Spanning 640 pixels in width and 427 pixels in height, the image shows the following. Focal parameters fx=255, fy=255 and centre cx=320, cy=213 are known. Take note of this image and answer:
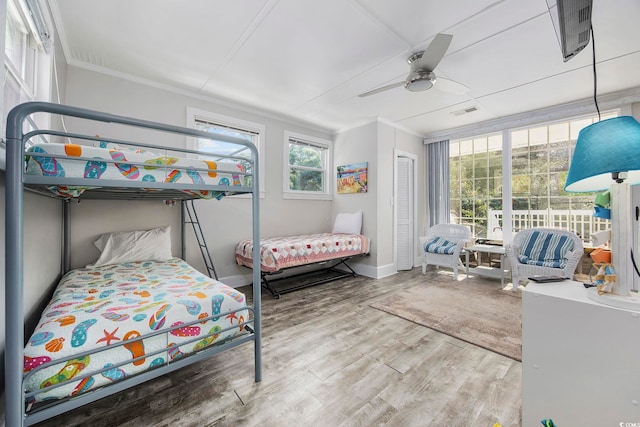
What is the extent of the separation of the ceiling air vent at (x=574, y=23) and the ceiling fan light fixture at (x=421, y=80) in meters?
0.99

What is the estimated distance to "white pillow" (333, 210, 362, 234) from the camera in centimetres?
425

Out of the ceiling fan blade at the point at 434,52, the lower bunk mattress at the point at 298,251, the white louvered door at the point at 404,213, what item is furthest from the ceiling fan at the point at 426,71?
the lower bunk mattress at the point at 298,251

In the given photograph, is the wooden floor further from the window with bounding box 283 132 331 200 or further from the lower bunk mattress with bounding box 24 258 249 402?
the window with bounding box 283 132 331 200

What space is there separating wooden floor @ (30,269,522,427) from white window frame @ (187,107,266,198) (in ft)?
5.96

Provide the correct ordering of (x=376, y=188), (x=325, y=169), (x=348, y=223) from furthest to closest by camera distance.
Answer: (x=325, y=169) → (x=348, y=223) → (x=376, y=188)

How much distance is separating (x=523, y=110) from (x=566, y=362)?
400 cm

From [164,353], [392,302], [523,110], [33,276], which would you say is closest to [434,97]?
[523,110]

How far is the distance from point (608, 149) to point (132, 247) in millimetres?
3384

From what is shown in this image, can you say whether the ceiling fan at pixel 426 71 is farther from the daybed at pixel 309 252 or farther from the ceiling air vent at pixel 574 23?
the daybed at pixel 309 252

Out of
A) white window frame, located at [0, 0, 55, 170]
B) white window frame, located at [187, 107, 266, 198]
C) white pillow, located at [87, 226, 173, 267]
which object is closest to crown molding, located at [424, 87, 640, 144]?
white window frame, located at [187, 107, 266, 198]

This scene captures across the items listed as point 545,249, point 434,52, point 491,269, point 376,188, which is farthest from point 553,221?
point 434,52

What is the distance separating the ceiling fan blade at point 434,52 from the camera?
187 centimetres

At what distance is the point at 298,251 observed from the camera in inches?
129

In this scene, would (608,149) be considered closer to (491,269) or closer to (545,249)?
(545,249)
